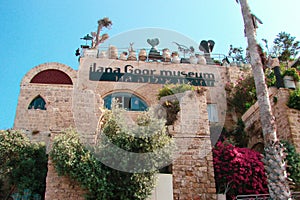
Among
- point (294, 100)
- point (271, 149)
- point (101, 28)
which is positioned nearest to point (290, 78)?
point (294, 100)

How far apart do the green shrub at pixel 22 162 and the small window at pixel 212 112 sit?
31.3 feet

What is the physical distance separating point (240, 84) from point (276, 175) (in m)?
11.5

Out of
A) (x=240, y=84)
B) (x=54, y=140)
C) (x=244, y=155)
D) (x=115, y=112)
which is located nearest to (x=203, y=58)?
(x=240, y=84)

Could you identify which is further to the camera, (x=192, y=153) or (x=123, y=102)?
(x=123, y=102)

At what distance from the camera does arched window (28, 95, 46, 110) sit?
53.4 ft

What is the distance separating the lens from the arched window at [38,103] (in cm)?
1627

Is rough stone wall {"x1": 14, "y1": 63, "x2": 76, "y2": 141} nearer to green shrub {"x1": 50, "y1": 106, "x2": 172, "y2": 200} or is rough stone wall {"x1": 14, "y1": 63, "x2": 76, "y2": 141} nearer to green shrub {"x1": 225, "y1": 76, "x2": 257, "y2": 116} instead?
green shrub {"x1": 50, "y1": 106, "x2": 172, "y2": 200}

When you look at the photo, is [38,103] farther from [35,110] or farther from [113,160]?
[113,160]

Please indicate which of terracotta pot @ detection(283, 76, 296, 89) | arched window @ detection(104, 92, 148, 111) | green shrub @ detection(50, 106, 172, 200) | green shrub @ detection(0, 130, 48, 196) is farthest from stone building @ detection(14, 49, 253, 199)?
terracotta pot @ detection(283, 76, 296, 89)

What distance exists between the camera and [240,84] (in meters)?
17.9

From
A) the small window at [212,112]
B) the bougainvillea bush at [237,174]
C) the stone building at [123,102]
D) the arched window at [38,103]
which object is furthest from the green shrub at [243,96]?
the arched window at [38,103]

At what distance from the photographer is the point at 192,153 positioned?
33.2 ft

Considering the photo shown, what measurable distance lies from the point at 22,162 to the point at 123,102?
711 cm

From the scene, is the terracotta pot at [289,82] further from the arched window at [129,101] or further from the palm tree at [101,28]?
the palm tree at [101,28]
